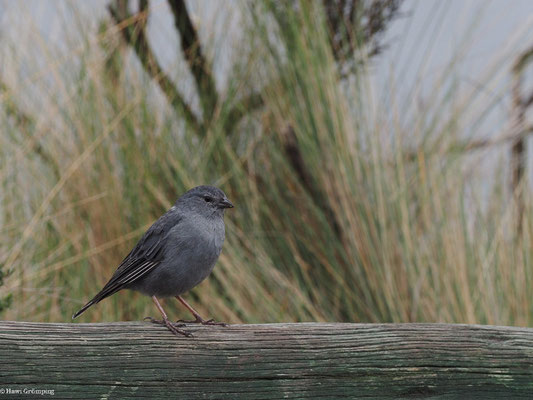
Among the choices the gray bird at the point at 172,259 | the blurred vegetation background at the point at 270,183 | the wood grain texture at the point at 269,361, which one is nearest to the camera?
the wood grain texture at the point at 269,361

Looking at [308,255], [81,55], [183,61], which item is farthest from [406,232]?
[81,55]

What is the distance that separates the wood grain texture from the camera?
136cm

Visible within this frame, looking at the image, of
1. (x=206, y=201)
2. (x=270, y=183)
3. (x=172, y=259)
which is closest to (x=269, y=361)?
(x=172, y=259)

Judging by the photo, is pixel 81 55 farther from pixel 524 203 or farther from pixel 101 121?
pixel 524 203

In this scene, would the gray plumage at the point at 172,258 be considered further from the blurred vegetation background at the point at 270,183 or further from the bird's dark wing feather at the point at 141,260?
the blurred vegetation background at the point at 270,183

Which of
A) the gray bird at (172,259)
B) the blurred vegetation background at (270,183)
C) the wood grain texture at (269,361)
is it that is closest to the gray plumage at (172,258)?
the gray bird at (172,259)

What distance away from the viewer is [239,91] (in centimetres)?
344

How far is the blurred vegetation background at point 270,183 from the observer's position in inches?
114

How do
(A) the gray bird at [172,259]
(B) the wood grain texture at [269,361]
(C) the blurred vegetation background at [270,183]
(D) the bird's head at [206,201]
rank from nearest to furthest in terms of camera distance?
(B) the wood grain texture at [269,361]
(A) the gray bird at [172,259]
(D) the bird's head at [206,201]
(C) the blurred vegetation background at [270,183]

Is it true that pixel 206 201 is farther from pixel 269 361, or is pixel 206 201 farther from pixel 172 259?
pixel 269 361

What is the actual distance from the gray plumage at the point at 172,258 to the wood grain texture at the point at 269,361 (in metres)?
0.29

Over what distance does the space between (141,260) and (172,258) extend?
0.08m

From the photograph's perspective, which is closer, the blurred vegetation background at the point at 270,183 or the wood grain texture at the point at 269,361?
the wood grain texture at the point at 269,361

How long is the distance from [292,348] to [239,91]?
2143 mm
